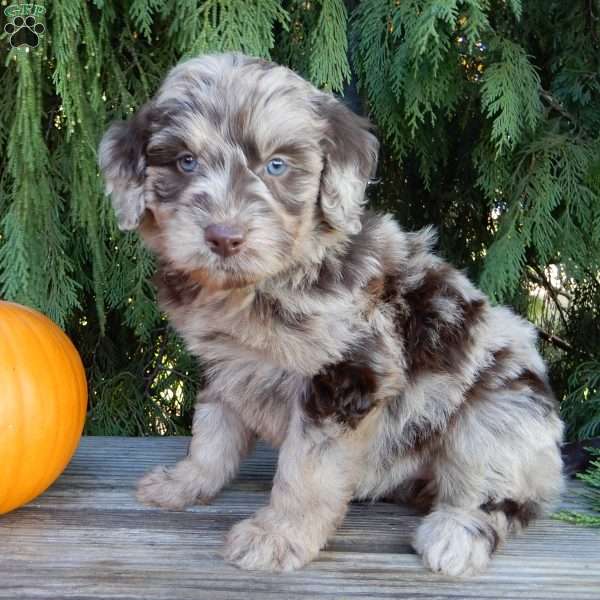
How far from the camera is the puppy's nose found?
8.20 ft

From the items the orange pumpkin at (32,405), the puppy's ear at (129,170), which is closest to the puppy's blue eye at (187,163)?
the puppy's ear at (129,170)

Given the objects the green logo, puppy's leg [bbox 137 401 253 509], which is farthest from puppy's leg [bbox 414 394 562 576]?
the green logo

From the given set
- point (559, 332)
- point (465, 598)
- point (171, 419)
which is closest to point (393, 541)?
point (465, 598)

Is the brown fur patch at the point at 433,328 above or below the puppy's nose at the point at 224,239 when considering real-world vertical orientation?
below

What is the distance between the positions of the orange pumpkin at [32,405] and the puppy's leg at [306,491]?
858 millimetres

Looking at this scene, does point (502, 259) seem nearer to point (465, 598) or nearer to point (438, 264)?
point (438, 264)

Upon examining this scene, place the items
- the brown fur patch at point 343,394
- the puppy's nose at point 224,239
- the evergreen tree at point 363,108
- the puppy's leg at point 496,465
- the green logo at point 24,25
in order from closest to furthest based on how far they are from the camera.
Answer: the puppy's nose at point 224,239, the brown fur patch at point 343,394, the puppy's leg at point 496,465, the green logo at point 24,25, the evergreen tree at point 363,108

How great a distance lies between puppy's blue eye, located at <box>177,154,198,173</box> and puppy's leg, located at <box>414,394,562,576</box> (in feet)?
4.91

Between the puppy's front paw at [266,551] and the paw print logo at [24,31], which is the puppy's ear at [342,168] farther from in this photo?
the paw print logo at [24,31]

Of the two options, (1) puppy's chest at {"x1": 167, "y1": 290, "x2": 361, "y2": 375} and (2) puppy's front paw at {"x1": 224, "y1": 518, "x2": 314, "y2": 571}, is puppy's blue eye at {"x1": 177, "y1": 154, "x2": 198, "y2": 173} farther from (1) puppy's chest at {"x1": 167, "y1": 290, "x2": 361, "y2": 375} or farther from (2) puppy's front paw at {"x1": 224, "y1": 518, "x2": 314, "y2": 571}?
(2) puppy's front paw at {"x1": 224, "y1": 518, "x2": 314, "y2": 571}

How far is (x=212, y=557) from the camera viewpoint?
2857 millimetres

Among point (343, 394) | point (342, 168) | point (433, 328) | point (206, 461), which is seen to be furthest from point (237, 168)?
point (206, 461)

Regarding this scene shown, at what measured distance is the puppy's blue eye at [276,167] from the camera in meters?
2.72

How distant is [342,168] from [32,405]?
155 centimetres
